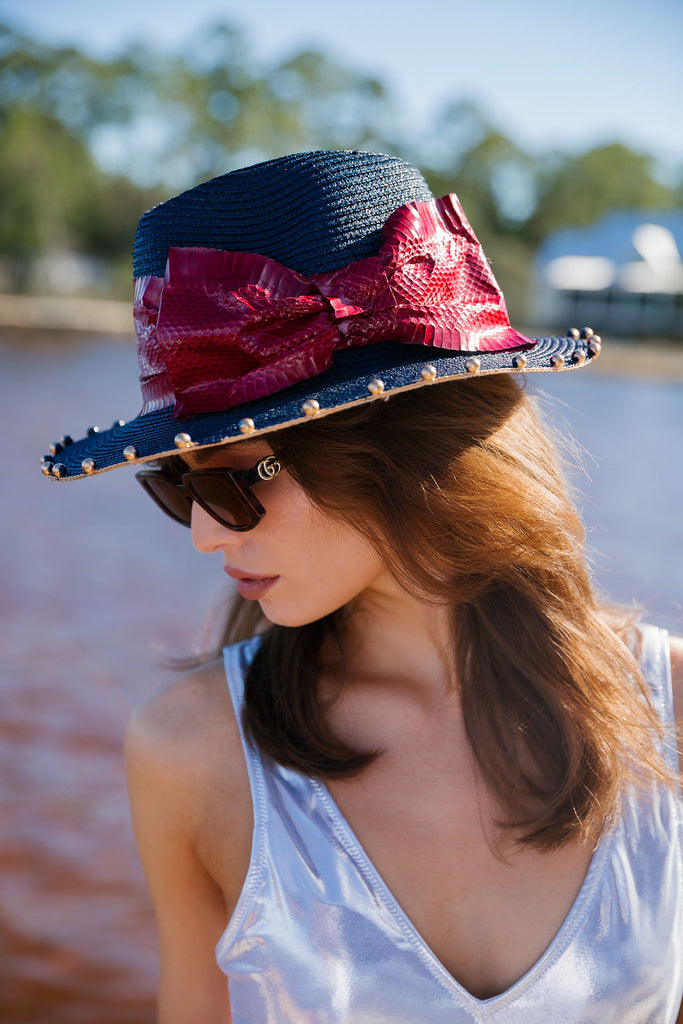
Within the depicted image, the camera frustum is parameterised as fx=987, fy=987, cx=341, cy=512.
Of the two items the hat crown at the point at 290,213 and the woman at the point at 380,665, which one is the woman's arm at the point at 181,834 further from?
the hat crown at the point at 290,213

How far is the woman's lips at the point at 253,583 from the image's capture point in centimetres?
147

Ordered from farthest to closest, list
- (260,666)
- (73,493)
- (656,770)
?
(73,493) → (260,666) → (656,770)

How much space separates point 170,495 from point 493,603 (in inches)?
21.5

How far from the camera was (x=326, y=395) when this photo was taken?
126 centimetres

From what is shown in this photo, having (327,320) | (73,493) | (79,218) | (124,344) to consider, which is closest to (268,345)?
(327,320)

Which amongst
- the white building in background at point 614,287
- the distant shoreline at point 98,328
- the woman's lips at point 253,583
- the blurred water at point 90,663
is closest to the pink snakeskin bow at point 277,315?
the woman's lips at point 253,583

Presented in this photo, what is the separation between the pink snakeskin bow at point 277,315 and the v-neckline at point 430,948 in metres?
0.64

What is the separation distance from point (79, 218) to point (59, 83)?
608 centimetres

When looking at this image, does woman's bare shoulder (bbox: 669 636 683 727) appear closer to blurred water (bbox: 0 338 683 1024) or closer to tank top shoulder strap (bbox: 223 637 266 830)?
blurred water (bbox: 0 338 683 1024)

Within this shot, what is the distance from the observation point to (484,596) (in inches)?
62.9

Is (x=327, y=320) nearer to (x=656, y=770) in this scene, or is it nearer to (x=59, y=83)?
(x=656, y=770)

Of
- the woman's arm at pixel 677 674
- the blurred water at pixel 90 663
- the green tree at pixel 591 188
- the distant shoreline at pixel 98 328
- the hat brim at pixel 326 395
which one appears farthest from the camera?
the green tree at pixel 591 188

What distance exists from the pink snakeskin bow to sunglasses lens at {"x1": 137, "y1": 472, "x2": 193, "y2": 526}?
197 millimetres

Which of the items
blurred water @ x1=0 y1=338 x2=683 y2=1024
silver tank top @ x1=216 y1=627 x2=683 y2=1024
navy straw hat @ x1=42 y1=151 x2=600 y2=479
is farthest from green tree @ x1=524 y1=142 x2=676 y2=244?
silver tank top @ x1=216 y1=627 x2=683 y2=1024
